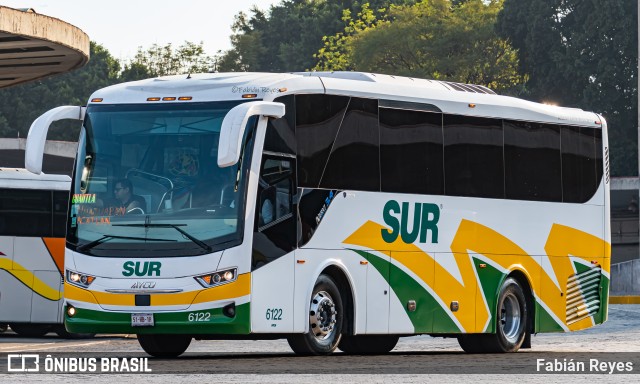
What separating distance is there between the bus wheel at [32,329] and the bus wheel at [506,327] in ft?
33.2

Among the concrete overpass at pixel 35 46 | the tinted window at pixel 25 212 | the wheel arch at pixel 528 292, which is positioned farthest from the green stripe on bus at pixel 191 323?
the concrete overpass at pixel 35 46

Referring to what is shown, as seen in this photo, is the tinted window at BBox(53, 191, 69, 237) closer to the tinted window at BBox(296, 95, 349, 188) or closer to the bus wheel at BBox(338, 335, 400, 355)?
the bus wheel at BBox(338, 335, 400, 355)

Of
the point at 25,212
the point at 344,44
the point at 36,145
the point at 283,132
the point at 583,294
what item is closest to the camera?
the point at 36,145

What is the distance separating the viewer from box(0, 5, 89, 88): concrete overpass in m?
34.6

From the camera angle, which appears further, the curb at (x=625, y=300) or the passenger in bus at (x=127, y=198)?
the curb at (x=625, y=300)

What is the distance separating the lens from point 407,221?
64.6 feet

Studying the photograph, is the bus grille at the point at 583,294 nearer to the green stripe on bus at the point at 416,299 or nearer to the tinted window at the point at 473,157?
the tinted window at the point at 473,157

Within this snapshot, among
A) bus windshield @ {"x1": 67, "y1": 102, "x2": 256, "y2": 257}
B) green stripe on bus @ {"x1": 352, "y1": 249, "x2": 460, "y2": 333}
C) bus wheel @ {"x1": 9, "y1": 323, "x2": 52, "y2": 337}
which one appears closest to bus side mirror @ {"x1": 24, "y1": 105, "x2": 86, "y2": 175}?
bus windshield @ {"x1": 67, "y1": 102, "x2": 256, "y2": 257}

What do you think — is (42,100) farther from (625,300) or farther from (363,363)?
(363,363)

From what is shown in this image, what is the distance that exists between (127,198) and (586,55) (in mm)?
63212

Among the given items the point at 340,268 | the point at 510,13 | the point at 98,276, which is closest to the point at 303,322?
the point at 340,268

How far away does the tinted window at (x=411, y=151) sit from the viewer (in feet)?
63.8

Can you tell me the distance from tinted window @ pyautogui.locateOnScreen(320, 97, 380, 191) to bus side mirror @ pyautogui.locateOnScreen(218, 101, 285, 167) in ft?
4.72

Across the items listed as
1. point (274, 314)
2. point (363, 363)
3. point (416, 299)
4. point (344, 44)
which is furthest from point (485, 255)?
point (344, 44)
